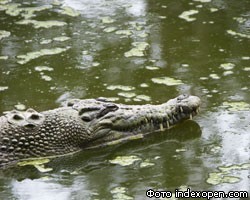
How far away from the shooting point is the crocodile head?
6.25m

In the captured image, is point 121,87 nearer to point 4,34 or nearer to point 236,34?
point 236,34

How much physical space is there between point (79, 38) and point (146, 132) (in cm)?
290

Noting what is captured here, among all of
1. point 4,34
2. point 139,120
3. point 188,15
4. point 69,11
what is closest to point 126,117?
point 139,120

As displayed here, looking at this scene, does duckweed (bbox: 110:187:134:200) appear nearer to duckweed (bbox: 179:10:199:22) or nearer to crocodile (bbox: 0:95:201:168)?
crocodile (bbox: 0:95:201:168)

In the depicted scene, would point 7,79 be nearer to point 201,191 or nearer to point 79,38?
point 79,38

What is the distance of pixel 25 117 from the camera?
612 cm

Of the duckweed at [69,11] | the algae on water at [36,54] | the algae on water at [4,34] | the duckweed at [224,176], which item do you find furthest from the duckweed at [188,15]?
the duckweed at [224,176]

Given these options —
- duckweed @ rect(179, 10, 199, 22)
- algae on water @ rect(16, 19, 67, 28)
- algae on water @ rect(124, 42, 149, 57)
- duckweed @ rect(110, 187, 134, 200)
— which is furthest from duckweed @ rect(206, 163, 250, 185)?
algae on water @ rect(16, 19, 67, 28)

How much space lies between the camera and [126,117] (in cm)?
635

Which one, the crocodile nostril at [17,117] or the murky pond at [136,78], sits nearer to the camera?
the murky pond at [136,78]

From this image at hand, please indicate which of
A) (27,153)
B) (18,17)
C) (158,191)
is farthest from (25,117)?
(18,17)

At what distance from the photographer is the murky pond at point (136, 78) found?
5543mm

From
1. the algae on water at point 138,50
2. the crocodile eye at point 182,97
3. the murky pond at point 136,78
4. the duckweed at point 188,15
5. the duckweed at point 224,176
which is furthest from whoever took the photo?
the duckweed at point 188,15

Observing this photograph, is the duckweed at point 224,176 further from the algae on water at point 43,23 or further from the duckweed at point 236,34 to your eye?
the algae on water at point 43,23
